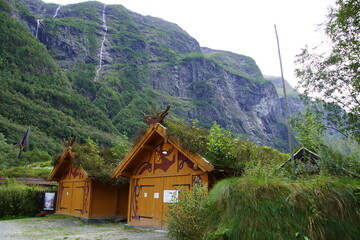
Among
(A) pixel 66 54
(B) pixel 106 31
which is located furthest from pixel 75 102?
(B) pixel 106 31

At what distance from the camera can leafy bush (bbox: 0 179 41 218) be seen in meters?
20.9

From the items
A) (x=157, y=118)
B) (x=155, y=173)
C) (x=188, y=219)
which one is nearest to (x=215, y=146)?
(x=157, y=118)

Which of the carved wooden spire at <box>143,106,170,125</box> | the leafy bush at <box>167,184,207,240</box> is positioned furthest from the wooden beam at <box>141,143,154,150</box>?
the leafy bush at <box>167,184,207,240</box>

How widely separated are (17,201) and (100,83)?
399 feet

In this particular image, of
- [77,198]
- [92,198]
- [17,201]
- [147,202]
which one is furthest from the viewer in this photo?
[17,201]

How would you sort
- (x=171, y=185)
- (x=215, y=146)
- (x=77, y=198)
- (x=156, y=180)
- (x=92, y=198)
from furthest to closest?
1. (x=77, y=198)
2. (x=92, y=198)
3. (x=156, y=180)
4. (x=171, y=185)
5. (x=215, y=146)

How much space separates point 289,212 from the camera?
6539 mm

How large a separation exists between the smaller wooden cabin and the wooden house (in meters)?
4.84

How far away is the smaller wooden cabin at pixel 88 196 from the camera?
1828 centimetres

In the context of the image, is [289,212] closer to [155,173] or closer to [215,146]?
[215,146]

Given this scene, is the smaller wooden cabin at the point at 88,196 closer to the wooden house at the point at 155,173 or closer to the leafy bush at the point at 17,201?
the leafy bush at the point at 17,201

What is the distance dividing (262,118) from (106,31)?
108 meters

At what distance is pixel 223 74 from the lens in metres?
194

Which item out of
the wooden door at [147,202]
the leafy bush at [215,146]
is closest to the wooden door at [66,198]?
the wooden door at [147,202]
